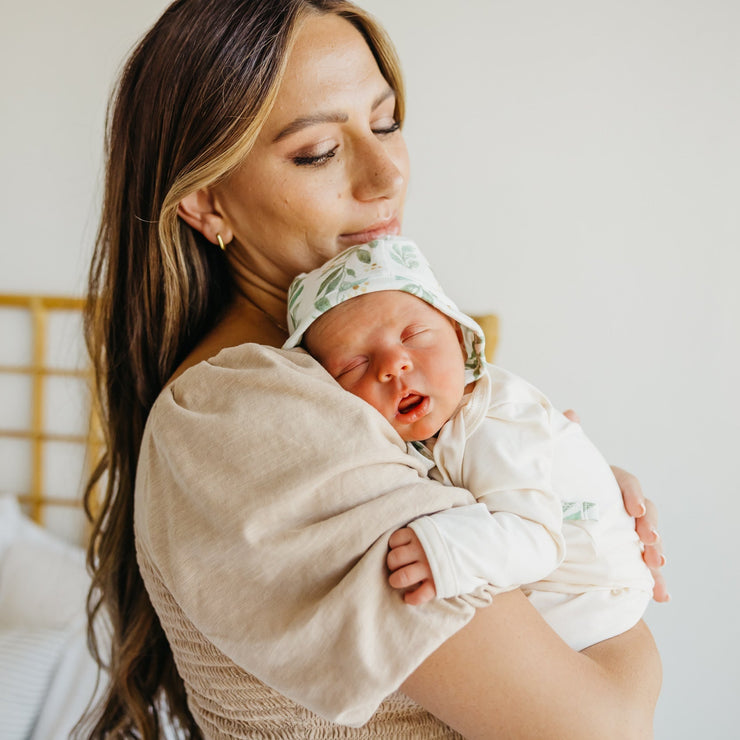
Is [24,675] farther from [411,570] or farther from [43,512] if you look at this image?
[411,570]

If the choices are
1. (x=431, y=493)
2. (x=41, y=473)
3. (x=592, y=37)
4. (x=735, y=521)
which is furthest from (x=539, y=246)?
(x=41, y=473)

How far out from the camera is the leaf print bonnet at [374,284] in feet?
3.21

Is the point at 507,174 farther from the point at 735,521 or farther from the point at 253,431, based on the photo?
the point at 253,431

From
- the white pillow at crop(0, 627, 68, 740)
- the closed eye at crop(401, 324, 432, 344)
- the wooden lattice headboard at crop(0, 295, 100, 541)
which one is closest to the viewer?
the closed eye at crop(401, 324, 432, 344)

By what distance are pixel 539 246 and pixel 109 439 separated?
4.53 feet

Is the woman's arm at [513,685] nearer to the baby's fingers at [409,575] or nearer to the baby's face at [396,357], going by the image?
the baby's fingers at [409,575]

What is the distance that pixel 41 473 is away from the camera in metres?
2.77

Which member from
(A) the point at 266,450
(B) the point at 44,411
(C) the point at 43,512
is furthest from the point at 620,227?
(C) the point at 43,512

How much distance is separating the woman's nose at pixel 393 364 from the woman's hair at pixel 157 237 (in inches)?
13.3

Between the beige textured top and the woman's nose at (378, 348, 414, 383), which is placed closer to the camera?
the beige textured top

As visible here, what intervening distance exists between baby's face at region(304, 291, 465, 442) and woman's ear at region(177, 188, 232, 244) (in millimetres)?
272

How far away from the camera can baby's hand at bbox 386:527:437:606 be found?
0.73 meters

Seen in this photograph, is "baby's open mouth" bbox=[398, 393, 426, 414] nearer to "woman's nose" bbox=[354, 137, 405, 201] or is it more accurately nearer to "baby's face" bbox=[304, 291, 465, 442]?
"baby's face" bbox=[304, 291, 465, 442]

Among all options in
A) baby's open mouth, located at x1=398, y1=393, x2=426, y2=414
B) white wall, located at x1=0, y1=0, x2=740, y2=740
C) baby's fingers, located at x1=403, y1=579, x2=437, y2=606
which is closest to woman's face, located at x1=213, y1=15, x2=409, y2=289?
baby's open mouth, located at x1=398, y1=393, x2=426, y2=414
